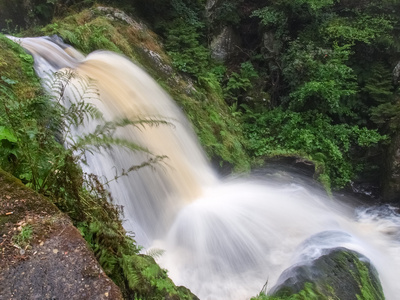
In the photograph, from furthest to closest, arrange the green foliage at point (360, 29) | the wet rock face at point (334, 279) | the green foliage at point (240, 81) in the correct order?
the green foliage at point (240, 81), the green foliage at point (360, 29), the wet rock face at point (334, 279)

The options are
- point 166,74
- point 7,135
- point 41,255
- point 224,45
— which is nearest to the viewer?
point 41,255

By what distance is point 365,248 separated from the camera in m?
5.28

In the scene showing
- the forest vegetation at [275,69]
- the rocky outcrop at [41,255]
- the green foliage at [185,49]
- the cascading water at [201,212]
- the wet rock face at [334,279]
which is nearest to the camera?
the rocky outcrop at [41,255]

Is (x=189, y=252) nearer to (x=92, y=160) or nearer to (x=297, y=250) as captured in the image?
(x=297, y=250)

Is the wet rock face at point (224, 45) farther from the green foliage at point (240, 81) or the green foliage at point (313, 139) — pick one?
the green foliage at point (313, 139)

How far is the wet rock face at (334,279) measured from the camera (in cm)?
384

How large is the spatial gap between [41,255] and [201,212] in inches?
148

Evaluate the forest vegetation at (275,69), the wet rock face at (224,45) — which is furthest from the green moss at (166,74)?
the wet rock face at (224,45)

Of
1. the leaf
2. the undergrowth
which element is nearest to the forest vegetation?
the undergrowth

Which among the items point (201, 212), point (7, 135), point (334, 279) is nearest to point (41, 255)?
point (7, 135)

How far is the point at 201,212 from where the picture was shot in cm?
571

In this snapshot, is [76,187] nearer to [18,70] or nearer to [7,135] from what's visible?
[7,135]

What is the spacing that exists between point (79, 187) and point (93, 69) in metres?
4.29

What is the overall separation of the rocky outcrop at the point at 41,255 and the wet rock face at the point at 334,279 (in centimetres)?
256
